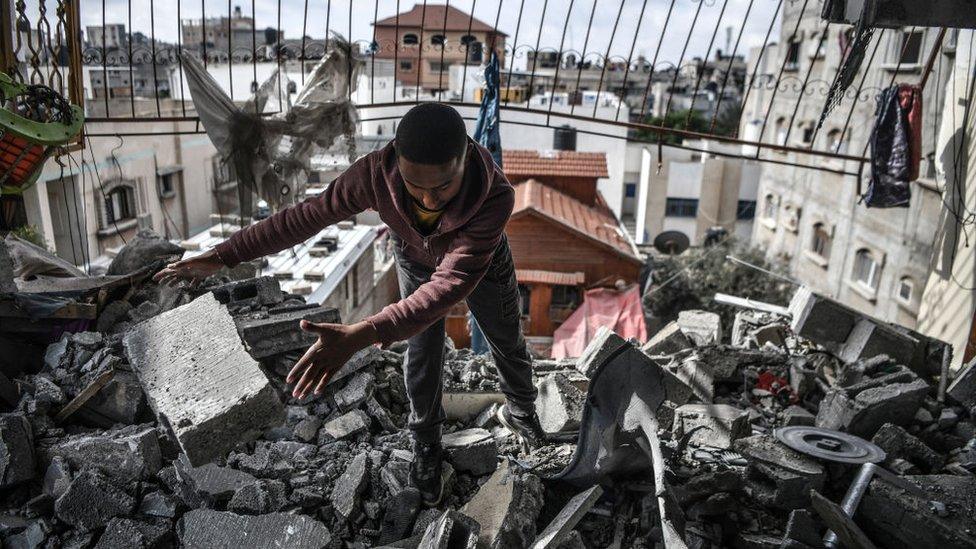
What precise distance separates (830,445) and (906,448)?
0.57m

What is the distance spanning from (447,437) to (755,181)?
23341 mm

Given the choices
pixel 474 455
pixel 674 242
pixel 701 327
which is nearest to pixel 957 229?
pixel 701 327

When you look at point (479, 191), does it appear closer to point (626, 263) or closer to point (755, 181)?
point (626, 263)

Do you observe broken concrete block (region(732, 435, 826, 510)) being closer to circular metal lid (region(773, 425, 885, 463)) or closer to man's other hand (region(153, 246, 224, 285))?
circular metal lid (region(773, 425, 885, 463))

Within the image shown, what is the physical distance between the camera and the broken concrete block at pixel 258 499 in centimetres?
270

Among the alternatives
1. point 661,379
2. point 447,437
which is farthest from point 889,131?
point 447,437

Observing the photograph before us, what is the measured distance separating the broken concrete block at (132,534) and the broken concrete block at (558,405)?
193 cm

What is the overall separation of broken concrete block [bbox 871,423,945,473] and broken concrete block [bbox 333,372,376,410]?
9.40ft

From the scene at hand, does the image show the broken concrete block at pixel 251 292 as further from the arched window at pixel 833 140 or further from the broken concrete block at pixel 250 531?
the arched window at pixel 833 140

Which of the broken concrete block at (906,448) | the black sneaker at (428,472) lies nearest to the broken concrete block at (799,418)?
the broken concrete block at (906,448)

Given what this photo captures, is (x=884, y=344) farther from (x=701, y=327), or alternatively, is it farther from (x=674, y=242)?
(x=674, y=242)

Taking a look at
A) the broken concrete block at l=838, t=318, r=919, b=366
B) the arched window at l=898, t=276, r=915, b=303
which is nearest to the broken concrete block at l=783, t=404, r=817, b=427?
the broken concrete block at l=838, t=318, r=919, b=366

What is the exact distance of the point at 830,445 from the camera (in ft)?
11.2

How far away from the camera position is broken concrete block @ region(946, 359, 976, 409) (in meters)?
4.12
